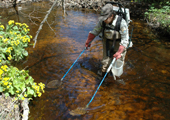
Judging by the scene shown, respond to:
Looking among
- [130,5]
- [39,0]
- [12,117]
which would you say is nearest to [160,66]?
[12,117]

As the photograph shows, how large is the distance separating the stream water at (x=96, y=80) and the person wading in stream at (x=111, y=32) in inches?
40.1

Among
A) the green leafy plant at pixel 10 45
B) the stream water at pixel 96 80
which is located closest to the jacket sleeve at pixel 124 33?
the stream water at pixel 96 80

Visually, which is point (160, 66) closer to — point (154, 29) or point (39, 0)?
point (154, 29)

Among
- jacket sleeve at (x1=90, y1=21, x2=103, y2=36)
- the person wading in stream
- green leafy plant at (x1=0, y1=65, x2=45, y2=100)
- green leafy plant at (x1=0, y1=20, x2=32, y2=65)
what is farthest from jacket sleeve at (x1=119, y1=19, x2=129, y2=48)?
green leafy plant at (x1=0, y1=20, x2=32, y2=65)

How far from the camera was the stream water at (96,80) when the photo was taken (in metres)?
3.68

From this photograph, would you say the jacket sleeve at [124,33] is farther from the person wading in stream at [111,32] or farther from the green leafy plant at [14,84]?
the green leafy plant at [14,84]

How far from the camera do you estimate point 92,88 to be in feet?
14.7

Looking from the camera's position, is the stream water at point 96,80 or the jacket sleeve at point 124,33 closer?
the stream water at point 96,80

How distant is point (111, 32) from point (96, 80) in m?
1.70

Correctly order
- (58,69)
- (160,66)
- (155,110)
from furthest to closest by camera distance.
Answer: (160,66)
(58,69)
(155,110)

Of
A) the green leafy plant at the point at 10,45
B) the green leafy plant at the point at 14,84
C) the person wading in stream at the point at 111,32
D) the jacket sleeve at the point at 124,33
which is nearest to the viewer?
the green leafy plant at the point at 14,84

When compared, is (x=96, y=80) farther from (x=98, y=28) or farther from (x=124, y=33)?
(x=124, y=33)

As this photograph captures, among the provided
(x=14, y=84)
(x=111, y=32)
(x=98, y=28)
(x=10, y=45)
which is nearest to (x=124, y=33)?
(x=111, y=32)

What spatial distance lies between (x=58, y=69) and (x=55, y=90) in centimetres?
111
